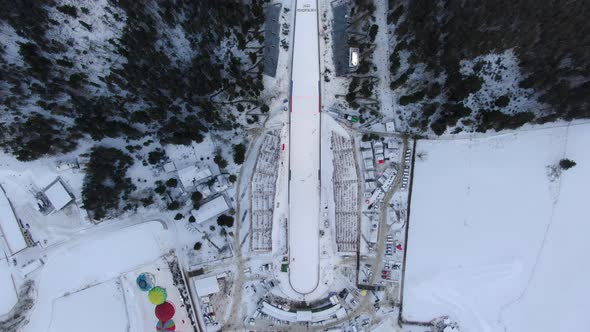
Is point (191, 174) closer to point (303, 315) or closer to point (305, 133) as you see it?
point (305, 133)

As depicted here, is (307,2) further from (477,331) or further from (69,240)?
(477,331)

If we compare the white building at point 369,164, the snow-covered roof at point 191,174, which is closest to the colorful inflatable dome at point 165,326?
the snow-covered roof at point 191,174

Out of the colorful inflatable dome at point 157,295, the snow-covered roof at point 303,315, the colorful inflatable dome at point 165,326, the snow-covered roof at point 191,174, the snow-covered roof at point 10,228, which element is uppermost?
the snow-covered roof at point 191,174

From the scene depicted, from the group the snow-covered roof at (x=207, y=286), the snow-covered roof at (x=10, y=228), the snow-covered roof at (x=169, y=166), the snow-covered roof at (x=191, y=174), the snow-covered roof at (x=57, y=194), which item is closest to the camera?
the snow-covered roof at (x=57, y=194)

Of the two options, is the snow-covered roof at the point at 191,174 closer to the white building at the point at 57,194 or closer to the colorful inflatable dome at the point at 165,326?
the white building at the point at 57,194

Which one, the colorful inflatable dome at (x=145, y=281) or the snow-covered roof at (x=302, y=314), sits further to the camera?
the colorful inflatable dome at (x=145, y=281)
